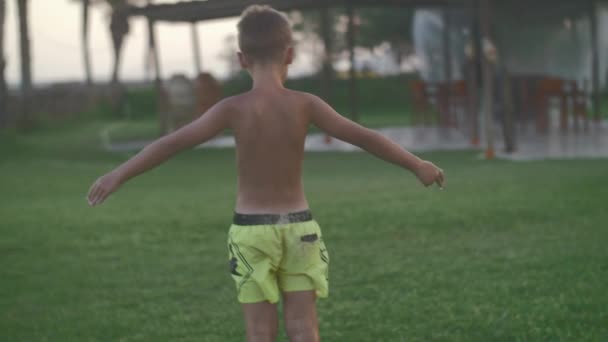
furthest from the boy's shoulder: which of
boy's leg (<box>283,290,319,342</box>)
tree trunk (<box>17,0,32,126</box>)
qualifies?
tree trunk (<box>17,0,32,126</box>)

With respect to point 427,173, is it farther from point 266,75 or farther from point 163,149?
point 163,149

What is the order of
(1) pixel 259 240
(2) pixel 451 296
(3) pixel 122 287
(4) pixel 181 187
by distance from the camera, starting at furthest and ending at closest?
(4) pixel 181 187
(3) pixel 122 287
(2) pixel 451 296
(1) pixel 259 240

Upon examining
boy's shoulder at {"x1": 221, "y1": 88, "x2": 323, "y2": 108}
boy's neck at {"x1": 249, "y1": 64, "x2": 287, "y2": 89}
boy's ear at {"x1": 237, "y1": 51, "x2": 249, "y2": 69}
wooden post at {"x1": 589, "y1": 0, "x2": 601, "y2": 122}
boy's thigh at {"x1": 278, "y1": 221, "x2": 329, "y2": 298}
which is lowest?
boy's thigh at {"x1": 278, "y1": 221, "x2": 329, "y2": 298}

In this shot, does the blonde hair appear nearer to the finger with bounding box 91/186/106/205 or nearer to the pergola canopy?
the finger with bounding box 91/186/106/205

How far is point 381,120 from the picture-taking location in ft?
86.5

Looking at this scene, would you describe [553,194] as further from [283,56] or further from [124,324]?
[283,56]

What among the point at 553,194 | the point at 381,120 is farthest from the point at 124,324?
the point at 381,120

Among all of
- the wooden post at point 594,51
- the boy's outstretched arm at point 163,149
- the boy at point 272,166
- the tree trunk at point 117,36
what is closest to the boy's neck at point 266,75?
the boy at point 272,166

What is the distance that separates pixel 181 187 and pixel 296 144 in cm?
902

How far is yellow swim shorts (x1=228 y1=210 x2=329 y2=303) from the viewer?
10.2 ft

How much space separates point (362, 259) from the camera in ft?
22.1

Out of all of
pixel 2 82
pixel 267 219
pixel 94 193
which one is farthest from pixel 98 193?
pixel 2 82

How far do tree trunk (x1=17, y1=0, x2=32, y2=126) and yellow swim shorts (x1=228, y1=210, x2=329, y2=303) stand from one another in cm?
2083

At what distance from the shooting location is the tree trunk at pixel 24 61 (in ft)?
75.3
